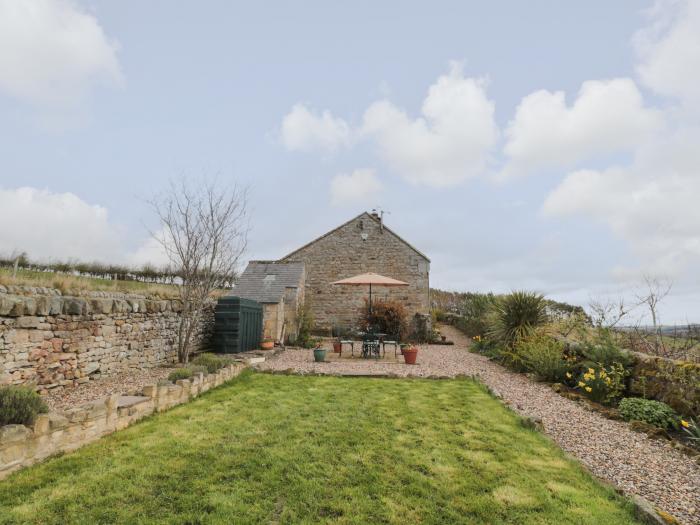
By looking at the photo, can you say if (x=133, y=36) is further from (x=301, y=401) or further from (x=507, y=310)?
(x=507, y=310)

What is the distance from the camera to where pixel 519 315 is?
11.8 m

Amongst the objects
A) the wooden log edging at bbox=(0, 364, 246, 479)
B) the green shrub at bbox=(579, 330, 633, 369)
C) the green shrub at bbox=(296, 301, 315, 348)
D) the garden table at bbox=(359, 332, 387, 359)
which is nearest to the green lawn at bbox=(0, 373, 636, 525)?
the wooden log edging at bbox=(0, 364, 246, 479)

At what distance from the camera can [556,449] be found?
15.1 ft

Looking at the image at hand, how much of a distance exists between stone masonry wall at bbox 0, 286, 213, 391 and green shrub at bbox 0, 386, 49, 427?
2320mm

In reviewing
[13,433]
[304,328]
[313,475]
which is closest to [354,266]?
[304,328]

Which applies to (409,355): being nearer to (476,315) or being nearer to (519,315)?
(519,315)

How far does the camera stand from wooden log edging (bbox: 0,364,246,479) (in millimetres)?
3676

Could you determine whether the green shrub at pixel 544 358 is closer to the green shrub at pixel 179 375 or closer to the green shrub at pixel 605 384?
the green shrub at pixel 605 384

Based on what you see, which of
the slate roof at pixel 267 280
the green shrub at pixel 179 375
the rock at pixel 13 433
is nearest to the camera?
the rock at pixel 13 433

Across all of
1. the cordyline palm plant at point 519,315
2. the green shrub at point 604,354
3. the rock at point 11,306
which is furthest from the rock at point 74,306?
the cordyline palm plant at point 519,315

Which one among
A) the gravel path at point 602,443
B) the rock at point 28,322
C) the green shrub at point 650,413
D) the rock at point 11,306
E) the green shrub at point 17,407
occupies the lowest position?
the gravel path at point 602,443

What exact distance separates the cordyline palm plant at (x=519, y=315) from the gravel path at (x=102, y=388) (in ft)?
30.4

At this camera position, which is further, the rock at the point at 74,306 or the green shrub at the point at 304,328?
the green shrub at the point at 304,328

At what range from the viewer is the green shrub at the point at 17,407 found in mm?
3877
